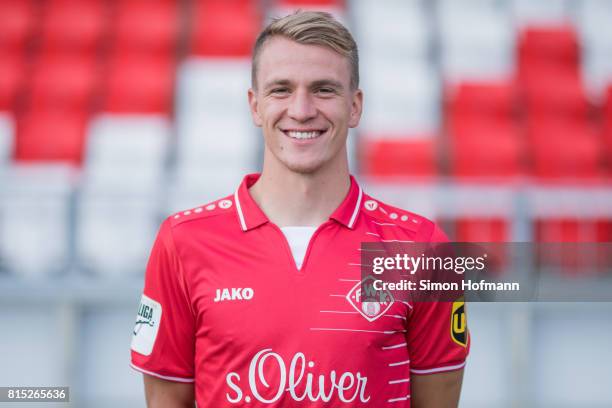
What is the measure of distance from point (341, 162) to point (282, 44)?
0.96 feet

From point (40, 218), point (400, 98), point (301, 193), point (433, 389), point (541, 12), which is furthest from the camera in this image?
point (541, 12)

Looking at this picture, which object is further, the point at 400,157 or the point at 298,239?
the point at 400,157

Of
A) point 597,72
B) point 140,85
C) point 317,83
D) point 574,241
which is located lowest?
point 574,241

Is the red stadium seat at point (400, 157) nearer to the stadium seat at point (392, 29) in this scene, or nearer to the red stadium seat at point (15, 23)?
the stadium seat at point (392, 29)

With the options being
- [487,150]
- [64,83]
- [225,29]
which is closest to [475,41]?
[487,150]

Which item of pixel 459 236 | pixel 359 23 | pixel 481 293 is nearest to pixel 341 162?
pixel 481 293

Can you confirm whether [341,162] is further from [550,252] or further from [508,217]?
[550,252]

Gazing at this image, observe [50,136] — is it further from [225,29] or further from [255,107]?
[255,107]

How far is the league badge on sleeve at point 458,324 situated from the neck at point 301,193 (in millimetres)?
382

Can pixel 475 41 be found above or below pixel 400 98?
above

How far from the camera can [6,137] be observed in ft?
19.4

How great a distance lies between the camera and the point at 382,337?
1.62 m

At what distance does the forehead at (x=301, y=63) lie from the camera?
1594 mm

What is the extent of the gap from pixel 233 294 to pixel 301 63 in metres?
0.52
